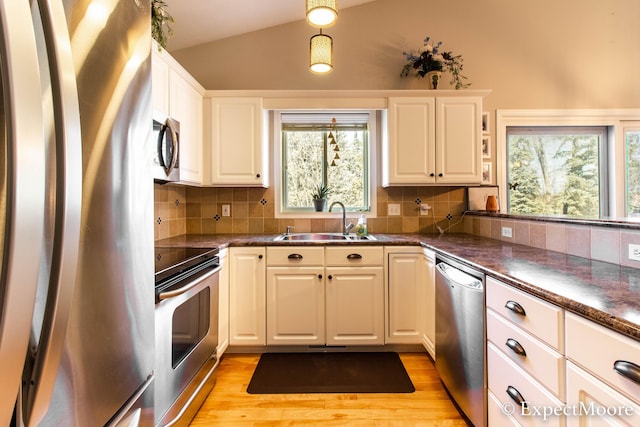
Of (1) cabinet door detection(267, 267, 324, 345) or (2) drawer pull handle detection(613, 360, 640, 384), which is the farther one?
(1) cabinet door detection(267, 267, 324, 345)

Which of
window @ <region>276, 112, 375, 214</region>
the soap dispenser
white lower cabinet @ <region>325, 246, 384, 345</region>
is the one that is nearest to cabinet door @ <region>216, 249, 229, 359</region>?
white lower cabinet @ <region>325, 246, 384, 345</region>

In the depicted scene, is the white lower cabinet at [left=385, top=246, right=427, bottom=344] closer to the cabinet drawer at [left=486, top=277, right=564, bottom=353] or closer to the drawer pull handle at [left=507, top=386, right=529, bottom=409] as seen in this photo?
the cabinet drawer at [left=486, top=277, right=564, bottom=353]

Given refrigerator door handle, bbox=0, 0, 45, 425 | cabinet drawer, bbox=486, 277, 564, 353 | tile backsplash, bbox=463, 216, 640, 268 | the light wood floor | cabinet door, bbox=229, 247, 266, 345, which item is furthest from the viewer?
cabinet door, bbox=229, 247, 266, 345

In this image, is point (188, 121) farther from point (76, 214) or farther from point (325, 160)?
point (76, 214)

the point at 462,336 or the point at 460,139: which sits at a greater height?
the point at 460,139

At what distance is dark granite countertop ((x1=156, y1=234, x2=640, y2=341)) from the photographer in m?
0.79

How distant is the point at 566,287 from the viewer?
1.00 meters

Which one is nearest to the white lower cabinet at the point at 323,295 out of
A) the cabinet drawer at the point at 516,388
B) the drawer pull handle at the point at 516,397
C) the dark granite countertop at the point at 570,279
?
the dark granite countertop at the point at 570,279

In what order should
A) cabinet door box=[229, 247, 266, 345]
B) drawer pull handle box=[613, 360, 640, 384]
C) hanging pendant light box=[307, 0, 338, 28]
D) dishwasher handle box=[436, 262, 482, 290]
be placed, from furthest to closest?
cabinet door box=[229, 247, 266, 345] → hanging pendant light box=[307, 0, 338, 28] → dishwasher handle box=[436, 262, 482, 290] → drawer pull handle box=[613, 360, 640, 384]

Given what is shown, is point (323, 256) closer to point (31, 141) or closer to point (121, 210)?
point (121, 210)

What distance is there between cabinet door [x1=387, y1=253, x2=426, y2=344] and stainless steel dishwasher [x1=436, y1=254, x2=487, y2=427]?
335 mm

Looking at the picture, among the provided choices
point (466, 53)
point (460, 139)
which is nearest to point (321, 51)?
point (460, 139)

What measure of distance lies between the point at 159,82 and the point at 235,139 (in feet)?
2.46

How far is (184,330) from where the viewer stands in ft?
4.85
